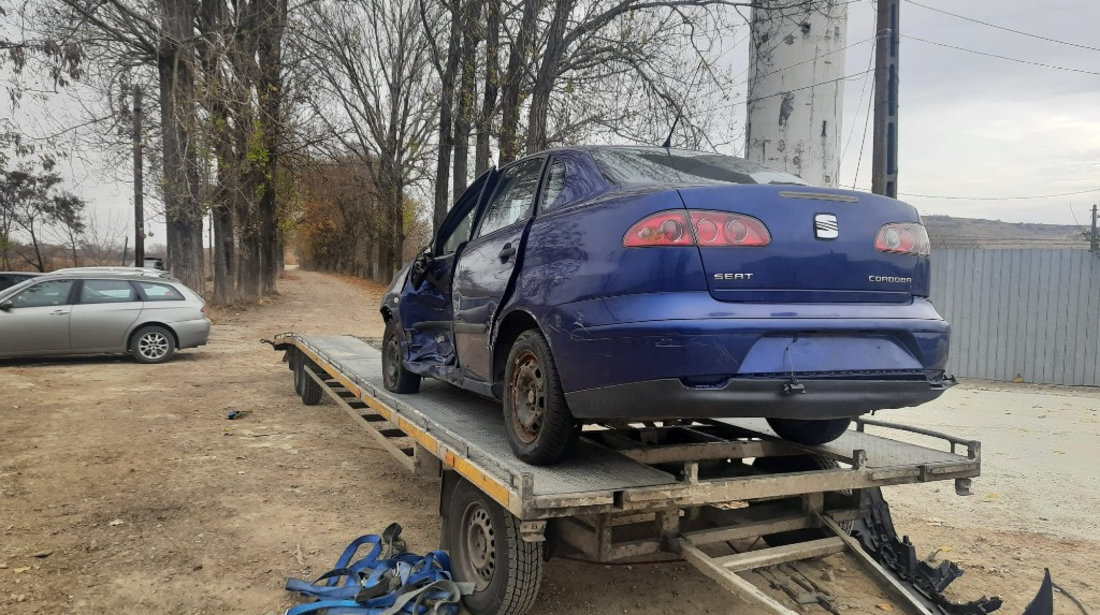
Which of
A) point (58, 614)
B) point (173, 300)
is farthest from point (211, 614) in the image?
point (173, 300)

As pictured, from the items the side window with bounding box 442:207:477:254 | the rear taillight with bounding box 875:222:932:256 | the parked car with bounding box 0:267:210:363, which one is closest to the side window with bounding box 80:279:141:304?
the parked car with bounding box 0:267:210:363

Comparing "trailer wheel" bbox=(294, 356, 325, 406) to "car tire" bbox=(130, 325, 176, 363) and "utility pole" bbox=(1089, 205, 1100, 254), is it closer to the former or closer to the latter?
"car tire" bbox=(130, 325, 176, 363)

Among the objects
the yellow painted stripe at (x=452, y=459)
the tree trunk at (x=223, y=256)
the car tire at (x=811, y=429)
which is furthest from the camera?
the tree trunk at (x=223, y=256)

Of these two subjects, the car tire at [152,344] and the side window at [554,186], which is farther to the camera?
the car tire at [152,344]

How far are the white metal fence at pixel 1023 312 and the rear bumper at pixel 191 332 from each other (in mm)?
12585

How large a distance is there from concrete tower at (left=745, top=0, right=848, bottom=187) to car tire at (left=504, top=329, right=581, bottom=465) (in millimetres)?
4974

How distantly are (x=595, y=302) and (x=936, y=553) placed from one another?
2910 millimetres

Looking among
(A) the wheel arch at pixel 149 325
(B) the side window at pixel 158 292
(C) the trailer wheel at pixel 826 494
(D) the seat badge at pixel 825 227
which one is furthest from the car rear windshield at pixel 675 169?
(B) the side window at pixel 158 292

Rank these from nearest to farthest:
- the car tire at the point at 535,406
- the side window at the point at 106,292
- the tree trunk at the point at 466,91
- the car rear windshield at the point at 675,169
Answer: the car tire at the point at 535,406
the car rear windshield at the point at 675,169
the side window at the point at 106,292
the tree trunk at the point at 466,91

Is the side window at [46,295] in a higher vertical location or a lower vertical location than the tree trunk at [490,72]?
lower

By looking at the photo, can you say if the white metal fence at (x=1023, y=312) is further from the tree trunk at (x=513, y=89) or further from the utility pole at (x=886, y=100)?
the tree trunk at (x=513, y=89)

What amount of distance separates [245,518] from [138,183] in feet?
79.4

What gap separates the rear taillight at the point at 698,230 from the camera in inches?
117

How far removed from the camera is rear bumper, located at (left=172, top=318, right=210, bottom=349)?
12.7m
